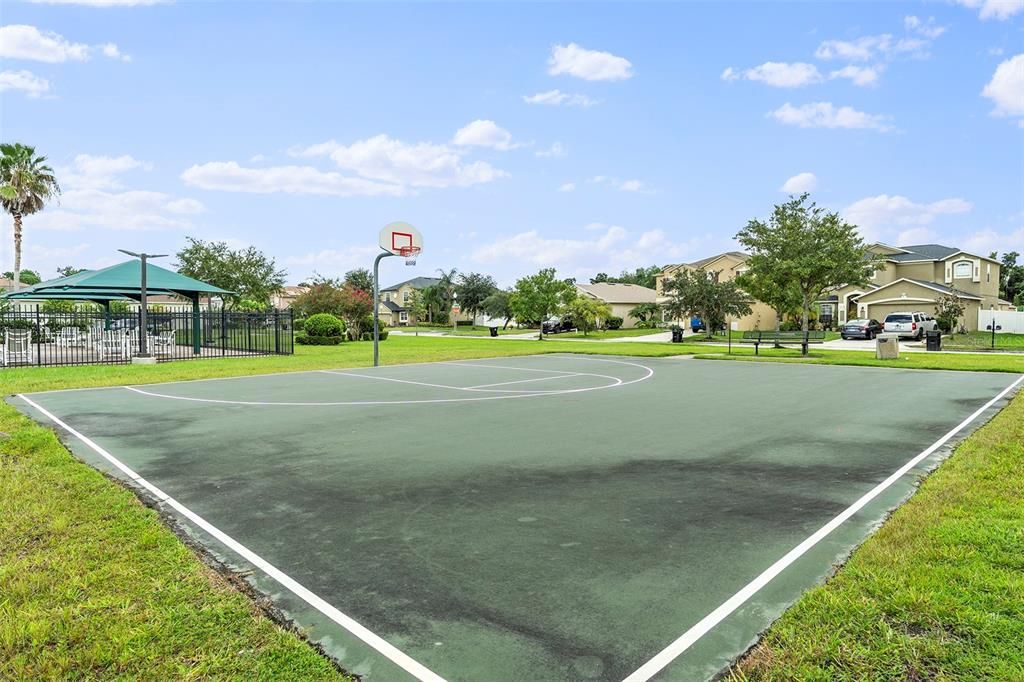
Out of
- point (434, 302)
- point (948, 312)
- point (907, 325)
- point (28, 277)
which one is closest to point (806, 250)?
point (907, 325)

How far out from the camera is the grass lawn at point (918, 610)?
285 cm

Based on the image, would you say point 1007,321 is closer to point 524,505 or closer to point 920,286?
point 920,286

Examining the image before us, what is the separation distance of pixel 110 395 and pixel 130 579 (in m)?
10.3

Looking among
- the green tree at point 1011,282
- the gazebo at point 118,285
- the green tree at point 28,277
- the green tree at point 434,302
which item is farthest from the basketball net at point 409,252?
the green tree at point 28,277

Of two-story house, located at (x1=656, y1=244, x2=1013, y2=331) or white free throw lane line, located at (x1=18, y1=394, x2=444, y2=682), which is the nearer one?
white free throw lane line, located at (x1=18, y1=394, x2=444, y2=682)

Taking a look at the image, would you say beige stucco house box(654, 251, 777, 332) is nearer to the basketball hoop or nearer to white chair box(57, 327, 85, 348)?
the basketball hoop

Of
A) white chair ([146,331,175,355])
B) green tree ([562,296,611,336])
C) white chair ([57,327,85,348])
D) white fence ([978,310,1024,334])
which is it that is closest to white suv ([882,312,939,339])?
white fence ([978,310,1024,334])

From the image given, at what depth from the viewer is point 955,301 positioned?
4028cm

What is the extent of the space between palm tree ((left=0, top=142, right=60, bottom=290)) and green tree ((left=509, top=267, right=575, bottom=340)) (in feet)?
110

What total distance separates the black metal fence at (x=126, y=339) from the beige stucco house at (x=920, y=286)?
37.5 metres

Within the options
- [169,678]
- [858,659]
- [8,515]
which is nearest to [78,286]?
[8,515]

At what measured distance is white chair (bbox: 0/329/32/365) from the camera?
63.7 feet

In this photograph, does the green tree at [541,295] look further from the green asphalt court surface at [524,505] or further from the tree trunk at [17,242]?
the green asphalt court surface at [524,505]

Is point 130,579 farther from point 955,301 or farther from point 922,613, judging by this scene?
point 955,301
